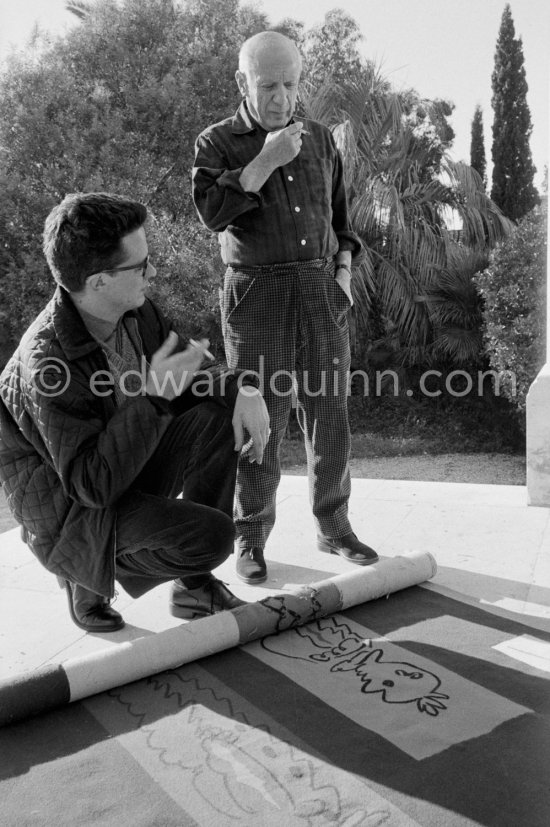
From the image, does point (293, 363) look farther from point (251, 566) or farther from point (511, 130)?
point (511, 130)

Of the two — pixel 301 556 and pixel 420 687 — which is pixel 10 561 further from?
pixel 420 687

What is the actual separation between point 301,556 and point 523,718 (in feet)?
4.51

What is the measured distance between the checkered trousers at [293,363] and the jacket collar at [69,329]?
908 mm

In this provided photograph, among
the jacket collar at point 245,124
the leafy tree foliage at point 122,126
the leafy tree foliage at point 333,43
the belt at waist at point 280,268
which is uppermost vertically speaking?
the leafy tree foliage at point 333,43

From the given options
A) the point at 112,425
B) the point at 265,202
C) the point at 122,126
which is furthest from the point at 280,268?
the point at 122,126

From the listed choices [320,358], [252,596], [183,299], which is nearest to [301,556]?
[252,596]

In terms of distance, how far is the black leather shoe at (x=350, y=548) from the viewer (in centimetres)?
302

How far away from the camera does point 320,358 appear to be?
3.00 meters

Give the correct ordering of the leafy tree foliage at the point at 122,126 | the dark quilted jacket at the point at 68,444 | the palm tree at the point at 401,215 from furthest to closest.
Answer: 1. the palm tree at the point at 401,215
2. the leafy tree foliage at the point at 122,126
3. the dark quilted jacket at the point at 68,444

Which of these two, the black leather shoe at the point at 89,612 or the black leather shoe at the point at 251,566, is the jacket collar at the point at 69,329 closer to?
the black leather shoe at the point at 89,612

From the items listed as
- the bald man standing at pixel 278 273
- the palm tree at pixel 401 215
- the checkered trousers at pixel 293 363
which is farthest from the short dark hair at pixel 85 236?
the palm tree at pixel 401 215

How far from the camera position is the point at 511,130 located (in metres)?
12.6

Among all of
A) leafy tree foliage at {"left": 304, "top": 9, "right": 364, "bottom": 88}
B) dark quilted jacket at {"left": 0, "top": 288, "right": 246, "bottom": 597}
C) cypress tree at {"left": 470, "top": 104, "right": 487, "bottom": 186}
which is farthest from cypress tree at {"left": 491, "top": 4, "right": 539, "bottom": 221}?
dark quilted jacket at {"left": 0, "top": 288, "right": 246, "bottom": 597}

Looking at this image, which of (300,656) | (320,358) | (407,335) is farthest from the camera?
(407,335)
